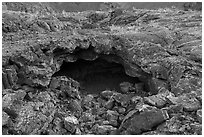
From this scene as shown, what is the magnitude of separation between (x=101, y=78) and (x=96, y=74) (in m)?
0.54

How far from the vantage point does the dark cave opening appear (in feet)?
74.6

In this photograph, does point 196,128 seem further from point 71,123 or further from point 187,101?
point 71,123

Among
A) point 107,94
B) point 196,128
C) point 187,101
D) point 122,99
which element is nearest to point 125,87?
point 107,94

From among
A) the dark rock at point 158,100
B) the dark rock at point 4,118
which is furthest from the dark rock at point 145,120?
the dark rock at point 4,118

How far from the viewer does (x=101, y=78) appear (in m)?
23.8

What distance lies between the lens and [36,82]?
1822cm

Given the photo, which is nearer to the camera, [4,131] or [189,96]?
[4,131]

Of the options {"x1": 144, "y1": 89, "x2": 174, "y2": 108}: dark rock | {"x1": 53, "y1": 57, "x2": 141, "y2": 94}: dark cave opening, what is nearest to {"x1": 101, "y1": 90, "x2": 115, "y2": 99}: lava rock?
{"x1": 53, "y1": 57, "x2": 141, "y2": 94}: dark cave opening

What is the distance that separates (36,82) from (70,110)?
8.69 ft

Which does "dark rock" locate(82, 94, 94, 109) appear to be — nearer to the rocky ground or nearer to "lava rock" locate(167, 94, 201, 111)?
the rocky ground

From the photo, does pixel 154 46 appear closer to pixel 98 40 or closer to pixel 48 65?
pixel 98 40

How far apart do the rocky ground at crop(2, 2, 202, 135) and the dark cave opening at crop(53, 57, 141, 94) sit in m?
0.08

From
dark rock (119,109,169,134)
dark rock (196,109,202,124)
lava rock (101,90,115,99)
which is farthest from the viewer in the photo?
lava rock (101,90,115,99)

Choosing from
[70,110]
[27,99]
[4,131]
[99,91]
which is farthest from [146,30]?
[4,131]
